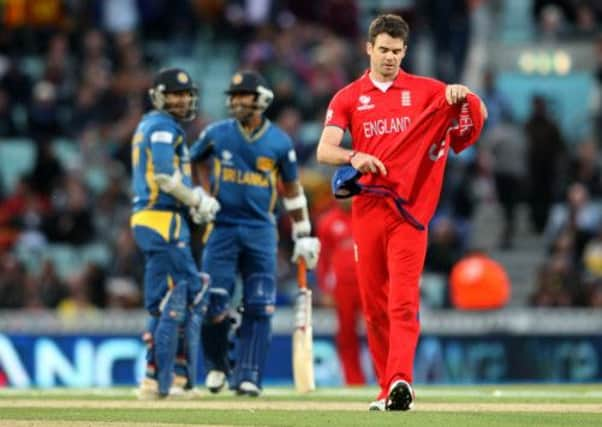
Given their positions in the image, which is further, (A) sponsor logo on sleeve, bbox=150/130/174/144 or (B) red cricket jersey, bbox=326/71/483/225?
(A) sponsor logo on sleeve, bbox=150/130/174/144

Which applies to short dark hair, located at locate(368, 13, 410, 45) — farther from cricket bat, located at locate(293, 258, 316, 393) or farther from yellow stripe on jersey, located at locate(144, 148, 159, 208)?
cricket bat, located at locate(293, 258, 316, 393)

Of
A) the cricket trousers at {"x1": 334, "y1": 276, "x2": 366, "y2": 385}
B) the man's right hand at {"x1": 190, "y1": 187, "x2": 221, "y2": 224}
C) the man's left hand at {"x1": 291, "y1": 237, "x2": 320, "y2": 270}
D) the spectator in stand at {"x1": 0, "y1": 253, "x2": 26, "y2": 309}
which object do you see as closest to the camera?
the man's right hand at {"x1": 190, "y1": 187, "x2": 221, "y2": 224}

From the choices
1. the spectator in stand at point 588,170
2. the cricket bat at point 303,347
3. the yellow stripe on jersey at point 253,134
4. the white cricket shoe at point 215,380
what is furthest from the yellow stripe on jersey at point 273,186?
the spectator in stand at point 588,170

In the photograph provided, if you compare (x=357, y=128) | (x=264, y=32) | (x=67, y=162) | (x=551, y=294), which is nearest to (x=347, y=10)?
(x=264, y=32)

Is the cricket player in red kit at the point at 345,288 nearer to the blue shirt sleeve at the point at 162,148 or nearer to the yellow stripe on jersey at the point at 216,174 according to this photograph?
the yellow stripe on jersey at the point at 216,174

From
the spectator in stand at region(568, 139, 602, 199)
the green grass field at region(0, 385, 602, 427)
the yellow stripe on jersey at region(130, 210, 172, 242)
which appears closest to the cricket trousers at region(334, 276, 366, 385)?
the green grass field at region(0, 385, 602, 427)

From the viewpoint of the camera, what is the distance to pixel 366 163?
42.2ft

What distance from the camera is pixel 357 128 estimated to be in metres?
13.3

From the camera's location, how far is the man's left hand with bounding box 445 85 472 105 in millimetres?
13047

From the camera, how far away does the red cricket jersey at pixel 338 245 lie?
66.8ft

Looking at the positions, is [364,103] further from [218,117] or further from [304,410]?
[218,117]

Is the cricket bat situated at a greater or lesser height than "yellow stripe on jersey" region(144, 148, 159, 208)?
lesser

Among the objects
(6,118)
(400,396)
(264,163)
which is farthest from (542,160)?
(400,396)

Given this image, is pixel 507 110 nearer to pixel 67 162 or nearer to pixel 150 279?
pixel 67 162
